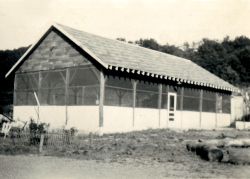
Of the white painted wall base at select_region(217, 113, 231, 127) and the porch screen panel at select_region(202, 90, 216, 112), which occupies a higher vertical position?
the porch screen panel at select_region(202, 90, 216, 112)

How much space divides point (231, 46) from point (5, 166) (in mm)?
50823

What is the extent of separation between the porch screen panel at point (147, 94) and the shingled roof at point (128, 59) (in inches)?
35.8

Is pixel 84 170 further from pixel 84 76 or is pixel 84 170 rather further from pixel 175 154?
pixel 84 76

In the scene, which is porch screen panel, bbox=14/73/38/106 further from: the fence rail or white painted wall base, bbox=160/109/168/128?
white painted wall base, bbox=160/109/168/128

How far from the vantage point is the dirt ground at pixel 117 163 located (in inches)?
322

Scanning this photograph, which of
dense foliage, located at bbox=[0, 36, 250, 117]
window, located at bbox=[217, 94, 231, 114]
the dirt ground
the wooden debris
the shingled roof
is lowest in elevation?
the dirt ground

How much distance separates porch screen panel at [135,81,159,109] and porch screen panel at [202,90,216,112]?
5.57 metres

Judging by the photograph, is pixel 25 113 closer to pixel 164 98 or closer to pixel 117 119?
pixel 117 119

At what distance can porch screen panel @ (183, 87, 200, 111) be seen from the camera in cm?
2250

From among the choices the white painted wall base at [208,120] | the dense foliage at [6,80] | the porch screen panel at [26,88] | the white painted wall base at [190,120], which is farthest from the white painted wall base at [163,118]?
the dense foliage at [6,80]

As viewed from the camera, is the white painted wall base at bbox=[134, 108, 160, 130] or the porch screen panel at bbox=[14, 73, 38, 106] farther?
the porch screen panel at bbox=[14, 73, 38, 106]

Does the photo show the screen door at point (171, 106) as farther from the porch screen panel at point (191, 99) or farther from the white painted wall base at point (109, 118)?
the porch screen panel at point (191, 99)

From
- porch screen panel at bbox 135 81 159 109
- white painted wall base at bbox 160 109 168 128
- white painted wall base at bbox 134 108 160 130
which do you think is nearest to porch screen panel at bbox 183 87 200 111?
white painted wall base at bbox 160 109 168 128

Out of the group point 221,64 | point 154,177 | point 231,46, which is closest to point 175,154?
point 154,177
